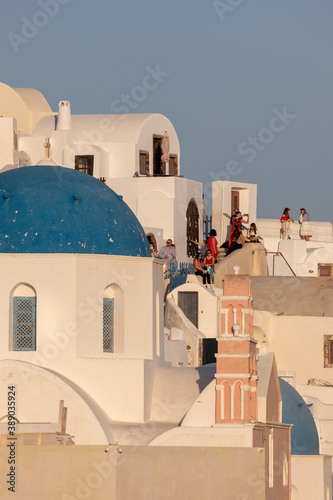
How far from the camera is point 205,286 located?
38375mm

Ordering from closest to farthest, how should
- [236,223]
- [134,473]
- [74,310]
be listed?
[134,473] → [74,310] → [236,223]

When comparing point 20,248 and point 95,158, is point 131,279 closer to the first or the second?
point 20,248

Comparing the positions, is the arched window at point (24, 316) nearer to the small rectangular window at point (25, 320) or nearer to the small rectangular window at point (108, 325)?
the small rectangular window at point (25, 320)

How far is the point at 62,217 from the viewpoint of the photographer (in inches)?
1101

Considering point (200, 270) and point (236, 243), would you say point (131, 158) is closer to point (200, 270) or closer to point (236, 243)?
point (236, 243)

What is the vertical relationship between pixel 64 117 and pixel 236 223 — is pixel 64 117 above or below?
above

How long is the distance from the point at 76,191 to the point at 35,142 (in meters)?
14.5

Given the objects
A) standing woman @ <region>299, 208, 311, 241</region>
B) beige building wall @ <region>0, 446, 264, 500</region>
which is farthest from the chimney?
beige building wall @ <region>0, 446, 264, 500</region>

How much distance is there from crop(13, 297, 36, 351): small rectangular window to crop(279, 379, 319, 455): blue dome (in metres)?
6.18

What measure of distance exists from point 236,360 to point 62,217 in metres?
4.13

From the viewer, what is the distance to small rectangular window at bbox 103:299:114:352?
27.8m

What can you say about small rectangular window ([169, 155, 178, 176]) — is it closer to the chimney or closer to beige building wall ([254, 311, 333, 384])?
the chimney

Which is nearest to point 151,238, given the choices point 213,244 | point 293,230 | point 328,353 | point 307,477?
point 213,244

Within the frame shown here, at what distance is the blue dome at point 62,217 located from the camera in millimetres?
27656
